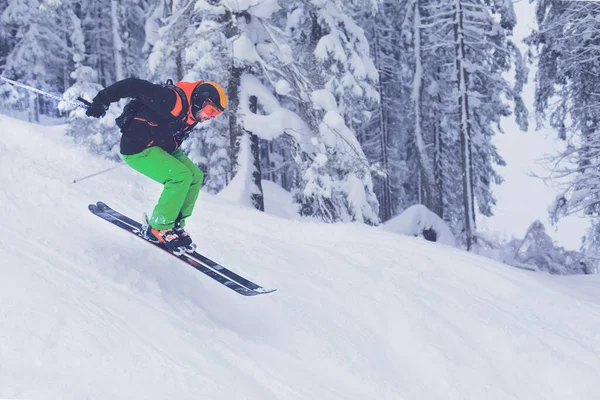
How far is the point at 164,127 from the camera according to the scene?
5.86 m

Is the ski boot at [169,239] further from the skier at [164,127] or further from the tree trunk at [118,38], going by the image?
the tree trunk at [118,38]

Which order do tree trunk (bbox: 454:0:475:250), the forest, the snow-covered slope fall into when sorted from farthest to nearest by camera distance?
tree trunk (bbox: 454:0:475:250), the forest, the snow-covered slope

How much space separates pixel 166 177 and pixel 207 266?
3.54 ft

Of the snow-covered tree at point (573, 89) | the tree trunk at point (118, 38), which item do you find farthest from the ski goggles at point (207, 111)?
the tree trunk at point (118, 38)

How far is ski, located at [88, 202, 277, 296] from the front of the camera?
18.3 ft

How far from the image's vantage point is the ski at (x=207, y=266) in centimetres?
557

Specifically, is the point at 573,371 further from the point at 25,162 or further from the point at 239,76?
the point at 239,76

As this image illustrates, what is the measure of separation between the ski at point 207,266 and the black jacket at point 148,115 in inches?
38.5

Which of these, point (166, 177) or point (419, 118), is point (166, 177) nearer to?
point (166, 177)

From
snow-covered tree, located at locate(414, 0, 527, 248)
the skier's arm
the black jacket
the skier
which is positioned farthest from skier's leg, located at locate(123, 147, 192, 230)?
snow-covered tree, located at locate(414, 0, 527, 248)

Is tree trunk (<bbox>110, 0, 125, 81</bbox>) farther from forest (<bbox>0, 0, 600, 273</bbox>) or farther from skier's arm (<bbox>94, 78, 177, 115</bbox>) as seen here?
skier's arm (<bbox>94, 78, 177, 115</bbox>)

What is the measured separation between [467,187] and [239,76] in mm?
9875

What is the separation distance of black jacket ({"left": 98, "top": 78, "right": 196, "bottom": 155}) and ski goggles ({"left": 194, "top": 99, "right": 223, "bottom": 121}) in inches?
5.0

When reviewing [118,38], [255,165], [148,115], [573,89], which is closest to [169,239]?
[148,115]
